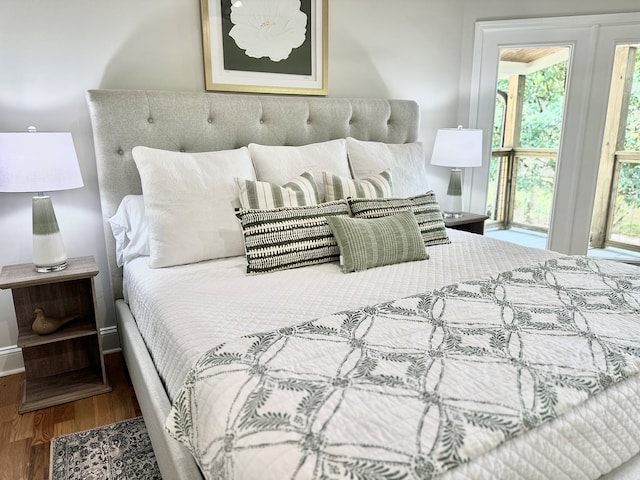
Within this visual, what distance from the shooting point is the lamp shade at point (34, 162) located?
1.77 m

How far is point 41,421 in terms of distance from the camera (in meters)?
1.91

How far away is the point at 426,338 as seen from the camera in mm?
1225

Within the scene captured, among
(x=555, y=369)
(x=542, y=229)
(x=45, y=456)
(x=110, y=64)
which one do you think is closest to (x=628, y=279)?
(x=555, y=369)

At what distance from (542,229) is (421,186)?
1.34 m

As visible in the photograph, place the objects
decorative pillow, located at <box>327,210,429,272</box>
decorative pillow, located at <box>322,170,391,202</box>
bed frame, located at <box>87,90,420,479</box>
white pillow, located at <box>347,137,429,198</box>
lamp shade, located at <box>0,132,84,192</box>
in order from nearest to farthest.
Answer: lamp shade, located at <box>0,132,84,192</box> → decorative pillow, located at <box>327,210,429,272</box> → bed frame, located at <box>87,90,420,479</box> → decorative pillow, located at <box>322,170,391,202</box> → white pillow, located at <box>347,137,429,198</box>

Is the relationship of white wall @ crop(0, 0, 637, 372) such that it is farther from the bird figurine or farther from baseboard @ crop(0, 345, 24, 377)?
the bird figurine

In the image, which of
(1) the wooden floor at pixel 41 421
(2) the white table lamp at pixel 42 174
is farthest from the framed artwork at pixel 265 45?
(1) the wooden floor at pixel 41 421

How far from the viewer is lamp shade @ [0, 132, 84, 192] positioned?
1769mm

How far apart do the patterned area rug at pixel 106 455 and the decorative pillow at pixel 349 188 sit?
1373 mm

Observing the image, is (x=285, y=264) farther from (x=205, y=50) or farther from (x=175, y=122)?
(x=205, y=50)

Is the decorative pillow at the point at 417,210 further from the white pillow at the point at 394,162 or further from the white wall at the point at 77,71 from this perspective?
the white wall at the point at 77,71

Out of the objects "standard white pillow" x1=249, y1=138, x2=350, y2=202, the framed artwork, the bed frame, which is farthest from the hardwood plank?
the framed artwork

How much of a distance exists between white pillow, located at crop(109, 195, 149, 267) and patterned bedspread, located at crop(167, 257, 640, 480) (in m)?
1.16

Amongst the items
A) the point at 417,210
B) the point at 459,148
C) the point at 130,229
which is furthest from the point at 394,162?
the point at 130,229
